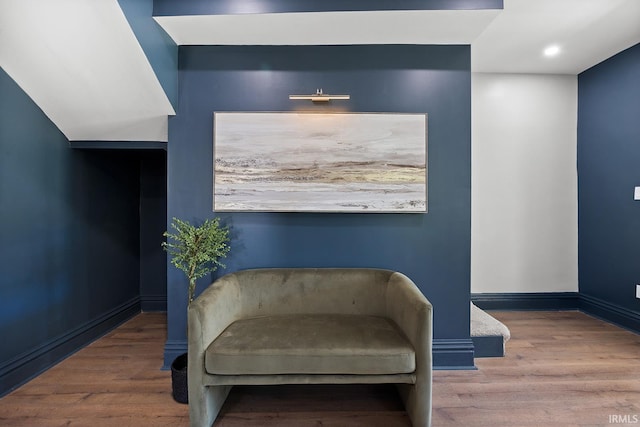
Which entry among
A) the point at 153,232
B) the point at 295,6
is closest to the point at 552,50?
the point at 295,6

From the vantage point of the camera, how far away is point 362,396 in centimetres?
206

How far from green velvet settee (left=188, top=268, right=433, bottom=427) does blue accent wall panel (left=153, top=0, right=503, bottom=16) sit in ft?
5.60

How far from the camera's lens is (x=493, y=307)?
3.62 metres

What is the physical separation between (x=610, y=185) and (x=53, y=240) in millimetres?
4827

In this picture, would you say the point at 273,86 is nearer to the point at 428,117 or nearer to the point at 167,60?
the point at 167,60

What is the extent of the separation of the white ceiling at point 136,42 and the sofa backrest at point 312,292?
1.39m

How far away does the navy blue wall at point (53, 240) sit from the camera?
2090mm

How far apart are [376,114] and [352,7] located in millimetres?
691

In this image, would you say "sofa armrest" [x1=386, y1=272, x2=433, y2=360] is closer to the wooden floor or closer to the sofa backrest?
the sofa backrest

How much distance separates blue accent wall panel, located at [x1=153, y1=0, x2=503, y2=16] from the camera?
2082mm

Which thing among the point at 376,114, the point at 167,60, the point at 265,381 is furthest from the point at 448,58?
the point at 265,381

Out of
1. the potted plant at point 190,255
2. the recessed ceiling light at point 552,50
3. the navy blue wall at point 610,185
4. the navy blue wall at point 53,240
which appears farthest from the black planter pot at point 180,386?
the recessed ceiling light at point 552,50

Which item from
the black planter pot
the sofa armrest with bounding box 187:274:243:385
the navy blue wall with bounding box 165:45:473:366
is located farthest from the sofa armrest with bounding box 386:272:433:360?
the black planter pot

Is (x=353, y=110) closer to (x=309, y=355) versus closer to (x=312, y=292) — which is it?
(x=312, y=292)
